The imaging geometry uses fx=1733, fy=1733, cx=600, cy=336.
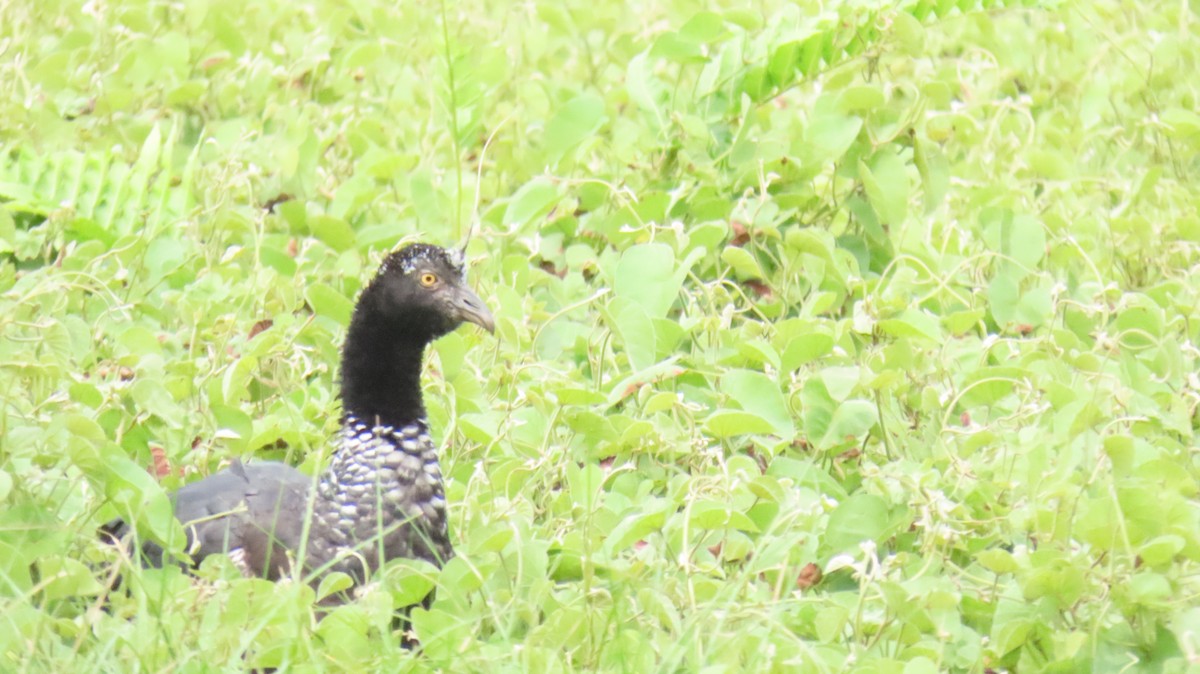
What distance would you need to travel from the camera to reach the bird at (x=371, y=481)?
147 inches

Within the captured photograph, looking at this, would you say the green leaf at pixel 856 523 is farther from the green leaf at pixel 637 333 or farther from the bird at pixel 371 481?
the bird at pixel 371 481

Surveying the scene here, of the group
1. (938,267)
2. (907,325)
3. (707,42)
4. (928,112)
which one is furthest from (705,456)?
(928,112)

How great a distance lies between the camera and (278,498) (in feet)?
12.4

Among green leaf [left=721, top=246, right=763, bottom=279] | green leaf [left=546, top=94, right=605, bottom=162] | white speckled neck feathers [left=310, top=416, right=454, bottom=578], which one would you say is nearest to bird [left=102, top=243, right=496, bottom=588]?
white speckled neck feathers [left=310, top=416, right=454, bottom=578]

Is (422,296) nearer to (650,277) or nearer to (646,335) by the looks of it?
(646,335)

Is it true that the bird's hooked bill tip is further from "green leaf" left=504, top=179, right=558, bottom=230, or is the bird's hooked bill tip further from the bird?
"green leaf" left=504, top=179, right=558, bottom=230

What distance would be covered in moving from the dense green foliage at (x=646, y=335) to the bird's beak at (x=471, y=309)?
376 millimetres

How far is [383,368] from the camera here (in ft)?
12.6

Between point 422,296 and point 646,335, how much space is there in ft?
2.71

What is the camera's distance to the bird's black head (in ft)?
12.7

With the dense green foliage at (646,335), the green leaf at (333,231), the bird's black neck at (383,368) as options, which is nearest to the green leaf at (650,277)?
the dense green foliage at (646,335)

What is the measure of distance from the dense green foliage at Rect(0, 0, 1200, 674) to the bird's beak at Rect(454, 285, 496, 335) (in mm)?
376

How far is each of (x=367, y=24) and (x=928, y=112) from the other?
2730 mm

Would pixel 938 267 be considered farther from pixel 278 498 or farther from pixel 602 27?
pixel 602 27
